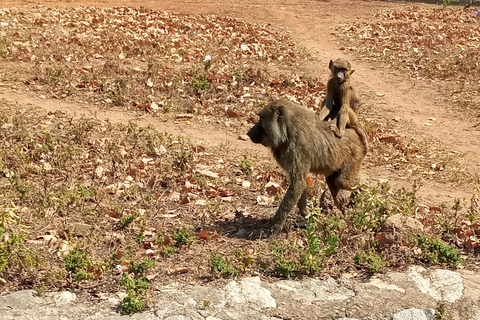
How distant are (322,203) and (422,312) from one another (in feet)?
6.81

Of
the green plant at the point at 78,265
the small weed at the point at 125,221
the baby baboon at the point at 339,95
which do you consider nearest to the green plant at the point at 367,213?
the baby baboon at the point at 339,95

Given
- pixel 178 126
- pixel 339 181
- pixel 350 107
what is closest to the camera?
pixel 339 181

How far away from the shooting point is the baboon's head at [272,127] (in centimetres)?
617

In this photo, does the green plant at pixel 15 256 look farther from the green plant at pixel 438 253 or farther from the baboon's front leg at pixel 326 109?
the baboon's front leg at pixel 326 109

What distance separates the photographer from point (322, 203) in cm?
695

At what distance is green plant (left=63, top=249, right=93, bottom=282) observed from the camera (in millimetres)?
5098

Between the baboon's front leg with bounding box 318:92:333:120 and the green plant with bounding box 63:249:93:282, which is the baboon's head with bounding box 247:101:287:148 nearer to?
the baboon's front leg with bounding box 318:92:333:120

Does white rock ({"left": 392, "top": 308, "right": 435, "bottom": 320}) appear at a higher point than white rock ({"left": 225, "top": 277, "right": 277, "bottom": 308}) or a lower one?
lower

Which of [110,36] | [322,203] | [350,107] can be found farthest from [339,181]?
[110,36]

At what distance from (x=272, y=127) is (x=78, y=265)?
94.0 inches

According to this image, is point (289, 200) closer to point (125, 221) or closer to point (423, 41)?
point (125, 221)

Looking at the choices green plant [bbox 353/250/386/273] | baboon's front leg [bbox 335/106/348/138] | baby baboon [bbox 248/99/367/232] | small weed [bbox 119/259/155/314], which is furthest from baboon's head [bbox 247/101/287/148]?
small weed [bbox 119/259/155/314]

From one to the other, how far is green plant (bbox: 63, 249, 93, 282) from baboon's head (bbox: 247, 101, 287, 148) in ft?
7.28

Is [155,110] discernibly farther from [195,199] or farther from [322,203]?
[322,203]
